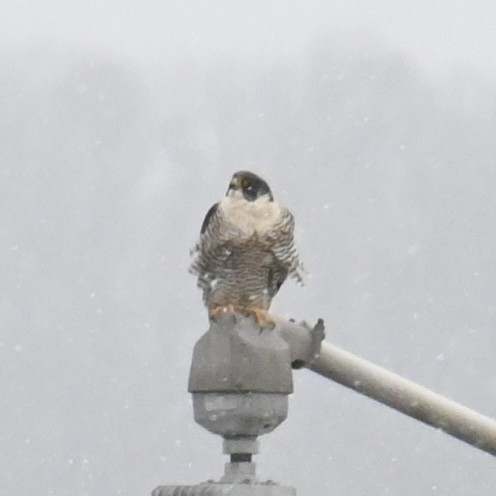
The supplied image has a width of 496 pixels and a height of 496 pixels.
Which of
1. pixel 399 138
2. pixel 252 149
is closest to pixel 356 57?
pixel 399 138

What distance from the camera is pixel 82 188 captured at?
50.3 m

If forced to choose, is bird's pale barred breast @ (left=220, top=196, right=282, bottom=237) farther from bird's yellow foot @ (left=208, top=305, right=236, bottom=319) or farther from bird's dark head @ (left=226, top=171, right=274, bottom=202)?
bird's yellow foot @ (left=208, top=305, right=236, bottom=319)

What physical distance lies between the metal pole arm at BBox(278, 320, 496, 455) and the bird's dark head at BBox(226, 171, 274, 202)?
0.49 m

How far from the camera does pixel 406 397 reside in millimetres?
4500

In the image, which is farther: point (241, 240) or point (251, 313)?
point (241, 240)

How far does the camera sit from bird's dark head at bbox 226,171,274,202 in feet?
15.7

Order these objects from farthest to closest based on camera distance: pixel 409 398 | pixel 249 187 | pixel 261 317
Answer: pixel 249 187 → pixel 409 398 → pixel 261 317

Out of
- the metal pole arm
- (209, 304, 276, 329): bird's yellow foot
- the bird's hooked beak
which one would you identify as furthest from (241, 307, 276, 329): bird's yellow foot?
the bird's hooked beak

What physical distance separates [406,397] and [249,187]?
61 centimetres

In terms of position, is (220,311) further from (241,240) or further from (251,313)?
(241,240)

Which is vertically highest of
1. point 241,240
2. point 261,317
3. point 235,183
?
point 235,183

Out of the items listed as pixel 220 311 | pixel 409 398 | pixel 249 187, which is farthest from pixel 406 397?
pixel 249 187

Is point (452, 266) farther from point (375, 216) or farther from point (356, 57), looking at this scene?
point (356, 57)

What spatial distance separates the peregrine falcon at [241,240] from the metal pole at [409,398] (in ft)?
1.07
